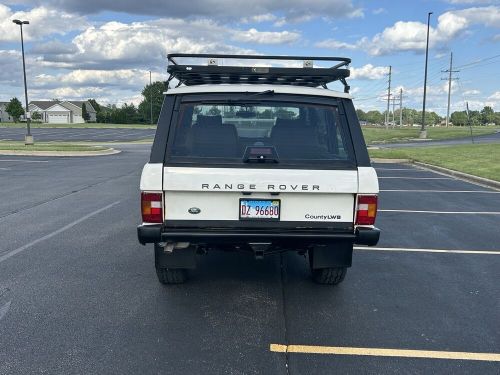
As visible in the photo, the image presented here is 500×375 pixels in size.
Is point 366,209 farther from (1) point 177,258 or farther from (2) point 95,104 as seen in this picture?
(2) point 95,104

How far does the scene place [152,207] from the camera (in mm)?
3982

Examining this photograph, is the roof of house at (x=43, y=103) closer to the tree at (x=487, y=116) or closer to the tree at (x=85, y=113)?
the tree at (x=85, y=113)

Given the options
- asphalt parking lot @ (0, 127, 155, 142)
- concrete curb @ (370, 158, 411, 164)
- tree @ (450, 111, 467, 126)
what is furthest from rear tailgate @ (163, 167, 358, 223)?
tree @ (450, 111, 467, 126)

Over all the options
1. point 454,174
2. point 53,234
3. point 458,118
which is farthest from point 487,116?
point 53,234

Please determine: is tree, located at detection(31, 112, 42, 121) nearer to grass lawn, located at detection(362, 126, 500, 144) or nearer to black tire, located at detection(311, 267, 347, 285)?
grass lawn, located at detection(362, 126, 500, 144)

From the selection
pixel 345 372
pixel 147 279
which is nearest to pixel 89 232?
pixel 147 279

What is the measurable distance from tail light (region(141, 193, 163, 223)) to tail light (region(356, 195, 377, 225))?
67.9 inches

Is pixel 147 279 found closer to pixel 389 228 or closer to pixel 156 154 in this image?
pixel 156 154

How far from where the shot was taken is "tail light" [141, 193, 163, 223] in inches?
156

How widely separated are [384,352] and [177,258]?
2.02 m

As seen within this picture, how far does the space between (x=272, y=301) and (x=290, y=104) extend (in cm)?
188

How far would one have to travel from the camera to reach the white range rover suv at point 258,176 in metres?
3.95

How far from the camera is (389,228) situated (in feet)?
25.0

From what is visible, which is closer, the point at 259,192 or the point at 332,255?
the point at 259,192
